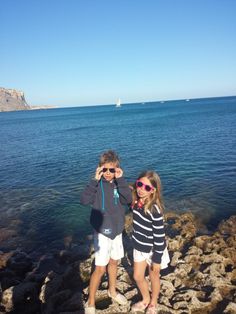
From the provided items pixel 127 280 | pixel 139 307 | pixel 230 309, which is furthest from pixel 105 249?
pixel 230 309

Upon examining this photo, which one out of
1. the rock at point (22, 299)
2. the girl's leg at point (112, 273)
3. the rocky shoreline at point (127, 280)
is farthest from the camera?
the rock at point (22, 299)

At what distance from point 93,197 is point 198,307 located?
369 centimetres

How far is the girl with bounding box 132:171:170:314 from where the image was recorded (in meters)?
5.56

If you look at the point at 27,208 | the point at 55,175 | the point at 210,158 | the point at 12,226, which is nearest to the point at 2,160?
the point at 55,175

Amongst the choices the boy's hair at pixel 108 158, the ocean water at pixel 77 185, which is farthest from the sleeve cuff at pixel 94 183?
the ocean water at pixel 77 185

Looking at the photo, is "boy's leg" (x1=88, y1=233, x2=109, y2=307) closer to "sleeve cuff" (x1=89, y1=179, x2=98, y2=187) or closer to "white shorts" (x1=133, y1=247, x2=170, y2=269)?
"white shorts" (x1=133, y1=247, x2=170, y2=269)

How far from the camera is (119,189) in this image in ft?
18.9

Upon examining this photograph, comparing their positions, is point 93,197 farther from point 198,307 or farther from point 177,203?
point 177,203

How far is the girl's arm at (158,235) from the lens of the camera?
18.1 feet

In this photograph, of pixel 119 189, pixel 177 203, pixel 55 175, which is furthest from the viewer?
pixel 55 175

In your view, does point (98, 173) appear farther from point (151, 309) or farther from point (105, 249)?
point (151, 309)

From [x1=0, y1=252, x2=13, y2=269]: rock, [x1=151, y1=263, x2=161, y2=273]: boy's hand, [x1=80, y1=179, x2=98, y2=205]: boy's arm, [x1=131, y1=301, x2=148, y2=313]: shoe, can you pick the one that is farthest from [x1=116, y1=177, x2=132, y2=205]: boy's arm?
[x1=0, y1=252, x2=13, y2=269]: rock

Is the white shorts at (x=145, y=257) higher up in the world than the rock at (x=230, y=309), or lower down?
higher up

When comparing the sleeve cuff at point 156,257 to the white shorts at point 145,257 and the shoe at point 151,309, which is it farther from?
the shoe at point 151,309
